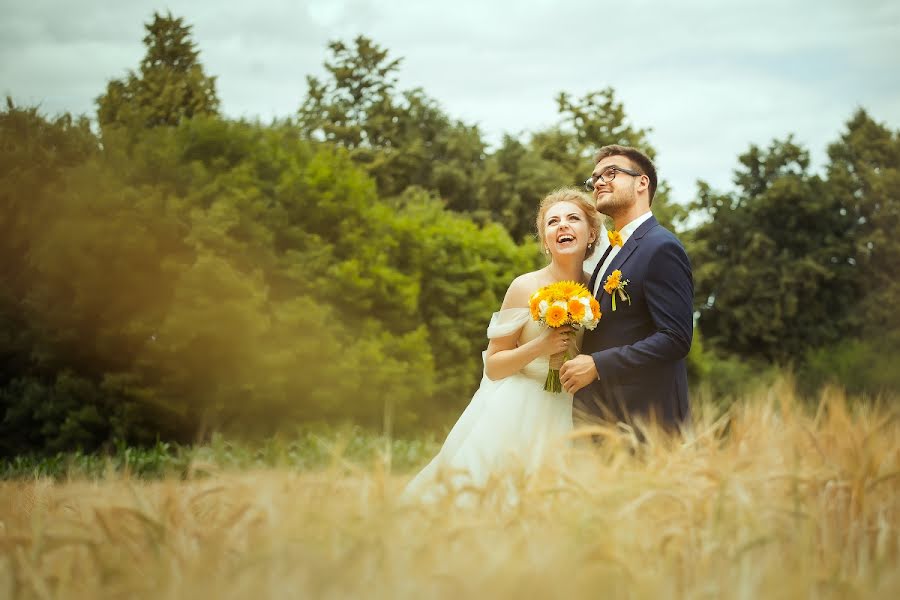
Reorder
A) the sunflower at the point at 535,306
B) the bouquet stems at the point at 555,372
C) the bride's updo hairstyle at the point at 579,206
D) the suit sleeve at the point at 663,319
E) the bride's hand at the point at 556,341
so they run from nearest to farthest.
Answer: the suit sleeve at the point at 663,319 → the sunflower at the point at 535,306 → the bride's hand at the point at 556,341 → the bouquet stems at the point at 555,372 → the bride's updo hairstyle at the point at 579,206

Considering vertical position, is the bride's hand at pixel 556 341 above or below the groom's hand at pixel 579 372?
above

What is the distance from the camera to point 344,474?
9.32 feet

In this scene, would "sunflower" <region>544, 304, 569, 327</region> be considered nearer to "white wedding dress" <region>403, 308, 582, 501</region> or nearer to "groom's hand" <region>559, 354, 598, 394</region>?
"groom's hand" <region>559, 354, 598, 394</region>

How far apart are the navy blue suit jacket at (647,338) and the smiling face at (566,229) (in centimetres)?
39

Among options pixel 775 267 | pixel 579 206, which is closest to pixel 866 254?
pixel 775 267

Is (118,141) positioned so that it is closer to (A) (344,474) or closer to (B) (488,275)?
(B) (488,275)

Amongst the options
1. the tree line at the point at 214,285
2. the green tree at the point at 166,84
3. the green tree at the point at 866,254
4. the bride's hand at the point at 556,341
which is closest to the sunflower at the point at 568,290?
the bride's hand at the point at 556,341

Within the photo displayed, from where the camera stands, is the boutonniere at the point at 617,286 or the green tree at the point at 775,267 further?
the green tree at the point at 775,267

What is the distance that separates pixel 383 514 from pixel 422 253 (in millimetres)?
20733

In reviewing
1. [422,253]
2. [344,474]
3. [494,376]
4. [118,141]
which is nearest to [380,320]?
[422,253]

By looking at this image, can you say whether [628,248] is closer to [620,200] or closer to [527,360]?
[620,200]

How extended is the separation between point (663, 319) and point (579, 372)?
0.48 metres

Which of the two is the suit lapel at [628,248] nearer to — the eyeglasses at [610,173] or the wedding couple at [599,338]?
the wedding couple at [599,338]

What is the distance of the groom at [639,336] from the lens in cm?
435
